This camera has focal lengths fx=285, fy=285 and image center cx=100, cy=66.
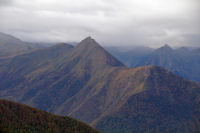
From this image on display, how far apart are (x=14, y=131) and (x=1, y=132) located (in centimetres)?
8837

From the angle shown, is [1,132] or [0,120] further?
[0,120]

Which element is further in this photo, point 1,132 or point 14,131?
point 14,131

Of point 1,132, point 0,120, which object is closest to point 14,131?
point 0,120

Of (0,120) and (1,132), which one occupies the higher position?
(1,132)

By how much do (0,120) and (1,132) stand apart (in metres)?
91.4

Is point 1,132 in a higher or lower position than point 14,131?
higher

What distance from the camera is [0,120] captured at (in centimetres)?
19712

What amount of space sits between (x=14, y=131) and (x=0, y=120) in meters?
12.5

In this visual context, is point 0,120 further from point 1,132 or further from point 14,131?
point 1,132

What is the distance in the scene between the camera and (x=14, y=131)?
19562cm
